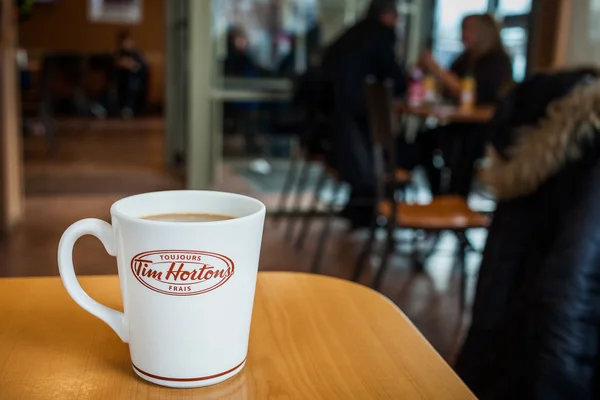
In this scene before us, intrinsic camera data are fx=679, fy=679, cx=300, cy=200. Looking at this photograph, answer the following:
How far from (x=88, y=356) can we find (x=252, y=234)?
155 millimetres

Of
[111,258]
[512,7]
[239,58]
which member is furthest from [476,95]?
[111,258]

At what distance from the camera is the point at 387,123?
8.00 feet

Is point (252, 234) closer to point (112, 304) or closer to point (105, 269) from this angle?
point (112, 304)

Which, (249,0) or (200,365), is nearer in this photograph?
(200,365)

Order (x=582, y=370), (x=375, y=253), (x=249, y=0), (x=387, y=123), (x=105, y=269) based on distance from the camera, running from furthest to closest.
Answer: (x=249, y=0)
(x=375, y=253)
(x=105, y=269)
(x=387, y=123)
(x=582, y=370)

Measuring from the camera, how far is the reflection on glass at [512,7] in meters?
4.50

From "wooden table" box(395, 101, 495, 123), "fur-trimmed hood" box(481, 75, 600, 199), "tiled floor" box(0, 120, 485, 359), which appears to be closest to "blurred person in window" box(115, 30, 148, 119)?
"tiled floor" box(0, 120, 485, 359)

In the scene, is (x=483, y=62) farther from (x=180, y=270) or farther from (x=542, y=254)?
(x=180, y=270)

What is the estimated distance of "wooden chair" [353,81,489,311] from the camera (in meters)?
2.35

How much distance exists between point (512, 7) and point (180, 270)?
471 centimetres

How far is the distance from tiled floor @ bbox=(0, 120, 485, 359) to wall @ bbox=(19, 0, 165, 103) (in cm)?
433

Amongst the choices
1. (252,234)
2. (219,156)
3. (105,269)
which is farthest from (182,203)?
(219,156)

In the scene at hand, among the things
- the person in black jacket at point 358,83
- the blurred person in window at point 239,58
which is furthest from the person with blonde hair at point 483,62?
the blurred person in window at point 239,58

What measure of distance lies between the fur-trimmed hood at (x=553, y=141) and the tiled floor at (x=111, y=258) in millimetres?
870
